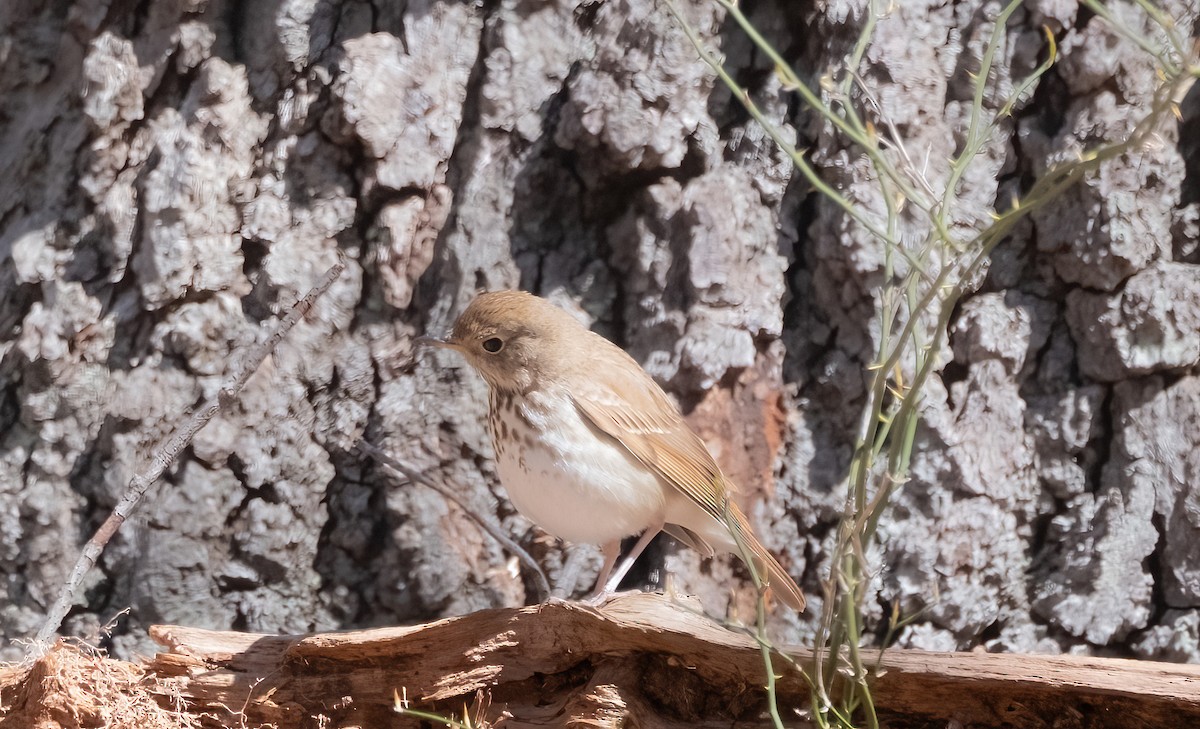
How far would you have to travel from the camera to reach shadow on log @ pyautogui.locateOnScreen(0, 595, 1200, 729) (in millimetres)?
2088

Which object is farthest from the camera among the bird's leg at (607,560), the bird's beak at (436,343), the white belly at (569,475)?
the bird's leg at (607,560)

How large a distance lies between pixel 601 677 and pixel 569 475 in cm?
62

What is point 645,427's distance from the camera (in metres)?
2.94

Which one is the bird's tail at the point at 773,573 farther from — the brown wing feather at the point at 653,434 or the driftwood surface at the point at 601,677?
the driftwood surface at the point at 601,677

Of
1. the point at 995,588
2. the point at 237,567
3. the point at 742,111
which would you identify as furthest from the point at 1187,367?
the point at 237,567

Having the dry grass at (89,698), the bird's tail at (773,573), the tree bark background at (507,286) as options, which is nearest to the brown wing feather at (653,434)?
the bird's tail at (773,573)

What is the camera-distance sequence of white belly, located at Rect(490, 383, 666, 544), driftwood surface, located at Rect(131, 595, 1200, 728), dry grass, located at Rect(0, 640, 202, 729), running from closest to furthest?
driftwood surface, located at Rect(131, 595, 1200, 728)
dry grass, located at Rect(0, 640, 202, 729)
white belly, located at Rect(490, 383, 666, 544)

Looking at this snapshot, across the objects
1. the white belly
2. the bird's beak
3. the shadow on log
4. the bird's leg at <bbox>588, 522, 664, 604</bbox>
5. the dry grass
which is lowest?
the dry grass

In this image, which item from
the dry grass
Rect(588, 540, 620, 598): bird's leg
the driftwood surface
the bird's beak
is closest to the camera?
the driftwood surface

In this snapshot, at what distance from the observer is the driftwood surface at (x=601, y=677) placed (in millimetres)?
2086

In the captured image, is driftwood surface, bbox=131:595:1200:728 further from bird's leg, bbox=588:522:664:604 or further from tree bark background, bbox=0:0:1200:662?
tree bark background, bbox=0:0:1200:662

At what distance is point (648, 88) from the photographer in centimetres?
323

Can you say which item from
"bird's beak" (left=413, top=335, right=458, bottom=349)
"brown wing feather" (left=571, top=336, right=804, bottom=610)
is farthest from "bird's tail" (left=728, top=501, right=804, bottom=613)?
"bird's beak" (left=413, top=335, right=458, bottom=349)

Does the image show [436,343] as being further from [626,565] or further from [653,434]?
[626,565]
